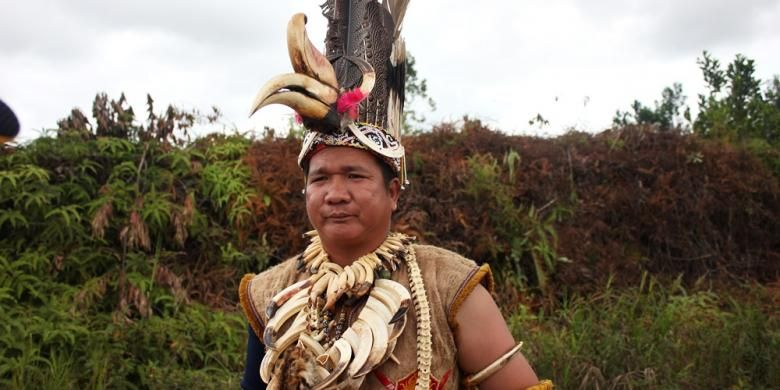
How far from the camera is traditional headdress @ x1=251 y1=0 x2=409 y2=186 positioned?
2.22 m

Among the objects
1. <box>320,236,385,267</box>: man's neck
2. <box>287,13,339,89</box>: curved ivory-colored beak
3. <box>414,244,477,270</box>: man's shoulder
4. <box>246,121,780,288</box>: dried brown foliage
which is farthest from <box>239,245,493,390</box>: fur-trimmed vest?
<box>246,121,780,288</box>: dried brown foliage

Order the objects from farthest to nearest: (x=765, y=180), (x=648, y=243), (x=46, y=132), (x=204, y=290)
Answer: (x=765, y=180)
(x=648, y=243)
(x=46, y=132)
(x=204, y=290)

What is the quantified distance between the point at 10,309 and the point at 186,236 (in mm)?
1442

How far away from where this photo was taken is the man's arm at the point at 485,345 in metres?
2.26

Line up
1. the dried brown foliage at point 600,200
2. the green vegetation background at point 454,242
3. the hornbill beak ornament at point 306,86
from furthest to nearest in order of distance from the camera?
the dried brown foliage at point 600,200 < the green vegetation background at point 454,242 < the hornbill beak ornament at point 306,86

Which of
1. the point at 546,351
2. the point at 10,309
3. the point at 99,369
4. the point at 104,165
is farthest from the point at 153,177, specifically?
the point at 546,351

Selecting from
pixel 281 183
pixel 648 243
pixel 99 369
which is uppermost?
pixel 281 183

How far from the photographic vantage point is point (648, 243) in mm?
7223

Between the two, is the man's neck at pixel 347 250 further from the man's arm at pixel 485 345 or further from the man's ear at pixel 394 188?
the man's arm at pixel 485 345

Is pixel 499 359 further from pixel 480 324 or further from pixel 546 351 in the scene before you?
pixel 546 351

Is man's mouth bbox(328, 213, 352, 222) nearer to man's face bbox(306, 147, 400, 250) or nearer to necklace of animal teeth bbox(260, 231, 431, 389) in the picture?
man's face bbox(306, 147, 400, 250)

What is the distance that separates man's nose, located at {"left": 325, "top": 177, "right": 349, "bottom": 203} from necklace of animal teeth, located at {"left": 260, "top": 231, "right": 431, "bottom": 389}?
231 millimetres

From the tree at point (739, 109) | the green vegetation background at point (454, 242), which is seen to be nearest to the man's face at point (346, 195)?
the green vegetation background at point (454, 242)

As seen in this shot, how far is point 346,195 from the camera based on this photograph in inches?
89.5
